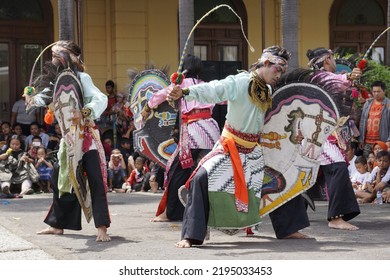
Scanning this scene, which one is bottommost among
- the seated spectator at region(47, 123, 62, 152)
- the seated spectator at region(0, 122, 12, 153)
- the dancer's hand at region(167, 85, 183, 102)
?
the seated spectator at region(47, 123, 62, 152)

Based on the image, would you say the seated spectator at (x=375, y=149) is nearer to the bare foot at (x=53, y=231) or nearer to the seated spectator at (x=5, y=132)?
the bare foot at (x=53, y=231)

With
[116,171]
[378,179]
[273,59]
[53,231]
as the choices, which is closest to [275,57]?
[273,59]

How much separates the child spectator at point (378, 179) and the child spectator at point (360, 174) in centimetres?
20

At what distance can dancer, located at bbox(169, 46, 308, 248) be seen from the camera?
24.6ft

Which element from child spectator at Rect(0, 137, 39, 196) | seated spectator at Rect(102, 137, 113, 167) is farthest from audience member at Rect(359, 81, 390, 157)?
child spectator at Rect(0, 137, 39, 196)

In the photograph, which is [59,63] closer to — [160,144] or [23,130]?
[160,144]

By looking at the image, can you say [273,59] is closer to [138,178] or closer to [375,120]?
[375,120]

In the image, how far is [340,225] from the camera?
9.02m

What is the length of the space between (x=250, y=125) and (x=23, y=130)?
33.2ft

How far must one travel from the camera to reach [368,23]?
21.0 m

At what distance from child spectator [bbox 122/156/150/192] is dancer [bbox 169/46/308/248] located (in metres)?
7.42

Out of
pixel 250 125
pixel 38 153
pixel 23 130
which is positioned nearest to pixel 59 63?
pixel 250 125

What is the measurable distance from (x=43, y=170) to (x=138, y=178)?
58.6 inches

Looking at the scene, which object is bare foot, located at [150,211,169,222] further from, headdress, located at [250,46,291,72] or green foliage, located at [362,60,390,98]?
green foliage, located at [362,60,390,98]
